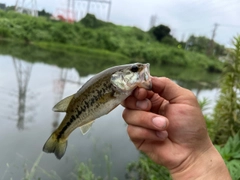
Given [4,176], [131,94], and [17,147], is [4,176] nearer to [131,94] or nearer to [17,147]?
[17,147]

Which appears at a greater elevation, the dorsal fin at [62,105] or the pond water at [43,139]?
the dorsal fin at [62,105]

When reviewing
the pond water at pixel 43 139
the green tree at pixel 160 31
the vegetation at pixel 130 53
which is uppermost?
the green tree at pixel 160 31

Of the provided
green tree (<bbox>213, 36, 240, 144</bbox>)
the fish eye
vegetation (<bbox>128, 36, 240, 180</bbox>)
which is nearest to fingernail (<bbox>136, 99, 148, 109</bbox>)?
the fish eye

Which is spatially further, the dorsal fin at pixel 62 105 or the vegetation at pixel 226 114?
the vegetation at pixel 226 114

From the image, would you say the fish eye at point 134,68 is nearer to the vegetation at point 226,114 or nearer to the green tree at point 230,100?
the vegetation at point 226,114

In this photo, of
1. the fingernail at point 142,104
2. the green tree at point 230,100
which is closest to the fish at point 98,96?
the fingernail at point 142,104

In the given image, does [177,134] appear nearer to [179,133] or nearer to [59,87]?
[179,133]

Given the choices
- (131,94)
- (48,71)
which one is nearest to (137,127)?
(131,94)
